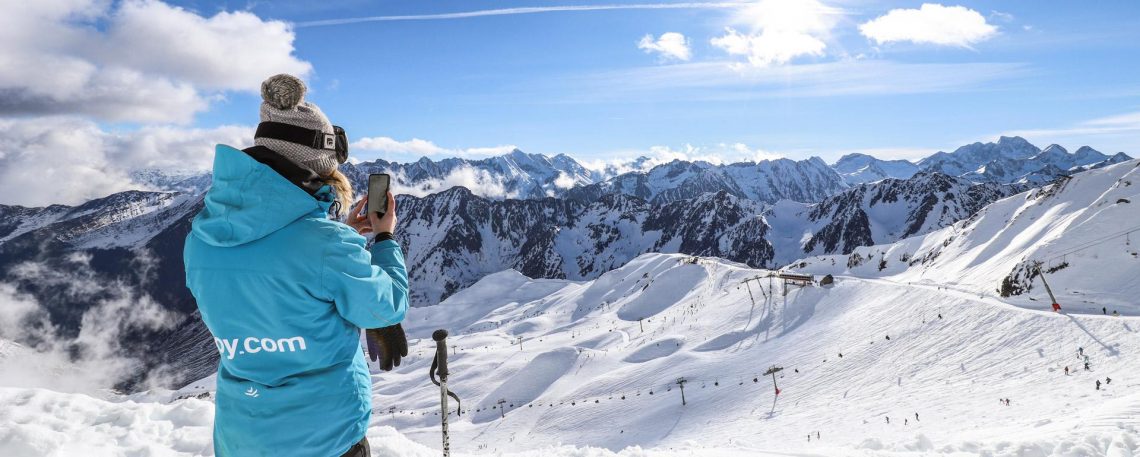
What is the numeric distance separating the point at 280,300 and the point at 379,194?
86 centimetres

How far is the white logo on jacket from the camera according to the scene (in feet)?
9.39

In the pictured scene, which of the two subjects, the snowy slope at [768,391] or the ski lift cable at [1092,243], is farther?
the ski lift cable at [1092,243]

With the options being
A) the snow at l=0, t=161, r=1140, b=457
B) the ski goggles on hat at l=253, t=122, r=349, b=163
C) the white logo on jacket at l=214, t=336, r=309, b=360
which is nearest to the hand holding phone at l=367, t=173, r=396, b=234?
the ski goggles on hat at l=253, t=122, r=349, b=163

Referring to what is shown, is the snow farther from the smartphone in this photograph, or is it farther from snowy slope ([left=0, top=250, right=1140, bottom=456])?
the smartphone

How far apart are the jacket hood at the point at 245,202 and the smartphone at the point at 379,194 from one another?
48cm

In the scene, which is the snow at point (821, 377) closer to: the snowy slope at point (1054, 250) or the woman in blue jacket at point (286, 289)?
the snowy slope at point (1054, 250)

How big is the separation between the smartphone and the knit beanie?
0.83 feet

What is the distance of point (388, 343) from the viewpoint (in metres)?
3.32

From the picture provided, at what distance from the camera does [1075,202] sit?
63.4 meters

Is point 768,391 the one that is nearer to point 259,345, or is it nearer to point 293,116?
point 259,345

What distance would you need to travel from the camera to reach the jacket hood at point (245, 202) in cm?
269

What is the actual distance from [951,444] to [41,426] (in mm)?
15950

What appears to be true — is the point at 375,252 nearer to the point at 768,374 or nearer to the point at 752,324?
the point at 768,374

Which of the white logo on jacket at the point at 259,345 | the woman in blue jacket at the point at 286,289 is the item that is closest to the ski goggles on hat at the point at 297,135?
the woman in blue jacket at the point at 286,289
